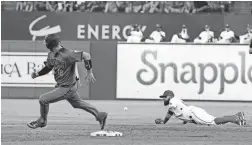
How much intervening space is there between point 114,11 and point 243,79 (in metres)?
6.09

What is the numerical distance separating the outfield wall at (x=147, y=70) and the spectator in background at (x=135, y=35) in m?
1.49

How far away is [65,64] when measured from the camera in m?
13.0

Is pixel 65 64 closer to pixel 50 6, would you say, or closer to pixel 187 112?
pixel 187 112

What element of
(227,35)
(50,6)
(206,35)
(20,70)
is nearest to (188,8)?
(206,35)

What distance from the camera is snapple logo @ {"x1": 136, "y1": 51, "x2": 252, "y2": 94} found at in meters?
25.2

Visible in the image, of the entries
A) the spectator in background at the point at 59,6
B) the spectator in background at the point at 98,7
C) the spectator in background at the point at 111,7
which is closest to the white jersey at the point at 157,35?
A: the spectator in background at the point at 111,7

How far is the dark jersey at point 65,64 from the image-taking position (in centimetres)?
1289

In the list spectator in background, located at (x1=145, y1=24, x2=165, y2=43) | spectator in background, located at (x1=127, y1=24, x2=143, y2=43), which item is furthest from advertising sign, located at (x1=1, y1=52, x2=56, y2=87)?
spectator in background, located at (x1=145, y1=24, x2=165, y2=43)

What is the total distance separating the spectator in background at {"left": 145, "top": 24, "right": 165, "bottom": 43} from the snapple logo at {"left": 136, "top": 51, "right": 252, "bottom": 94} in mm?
2003

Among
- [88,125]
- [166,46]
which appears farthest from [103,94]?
[88,125]

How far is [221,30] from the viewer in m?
28.0

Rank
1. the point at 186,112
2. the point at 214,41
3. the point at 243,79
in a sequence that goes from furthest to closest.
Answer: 1. the point at 214,41
2. the point at 243,79
3. the point at 186,112

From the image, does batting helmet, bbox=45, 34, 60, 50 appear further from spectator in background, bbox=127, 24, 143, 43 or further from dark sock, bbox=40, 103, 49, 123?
spectator in background, bbox=127, 24, 143, 43

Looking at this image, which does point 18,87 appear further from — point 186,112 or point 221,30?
point 186,112
